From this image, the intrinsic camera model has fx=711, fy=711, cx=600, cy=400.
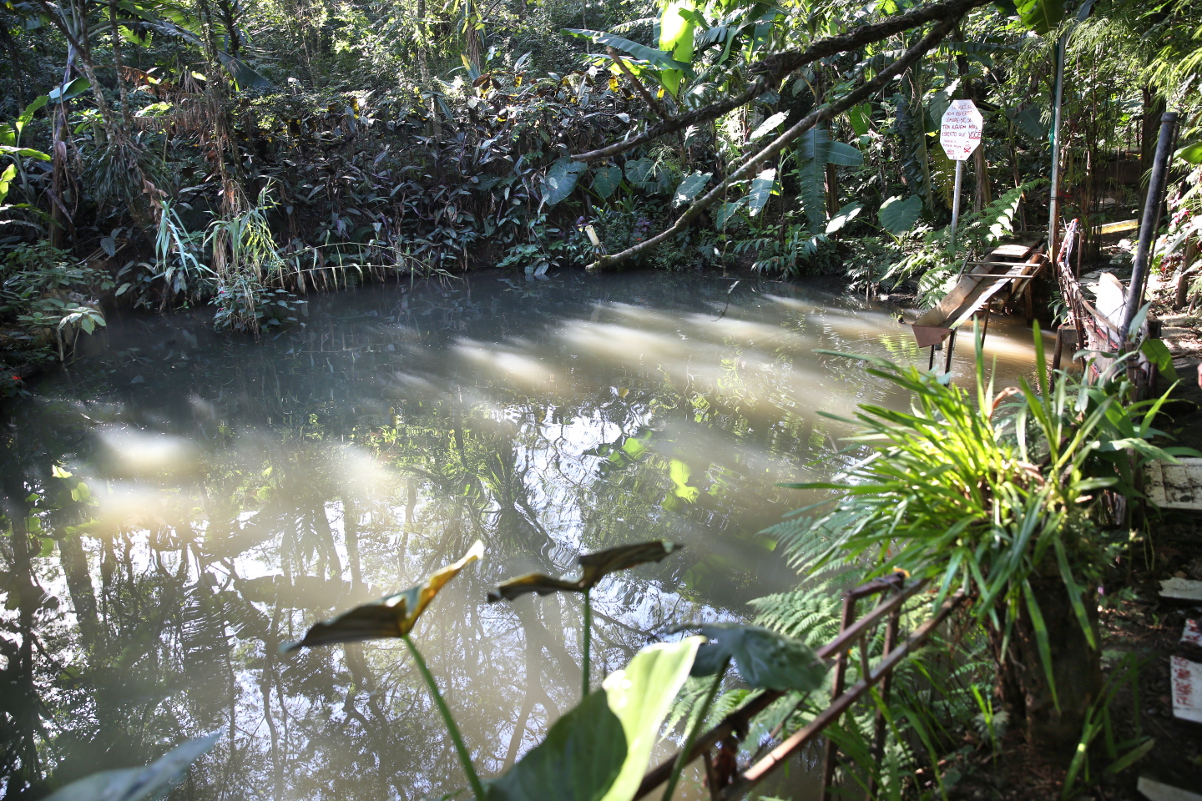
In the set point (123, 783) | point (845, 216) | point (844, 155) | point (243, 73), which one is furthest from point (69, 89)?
point (123, 783)

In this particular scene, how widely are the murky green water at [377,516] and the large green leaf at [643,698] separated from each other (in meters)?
0.99

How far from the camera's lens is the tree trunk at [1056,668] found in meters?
1.18

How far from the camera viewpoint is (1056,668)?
1.21 metres

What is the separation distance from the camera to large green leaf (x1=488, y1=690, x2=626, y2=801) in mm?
717

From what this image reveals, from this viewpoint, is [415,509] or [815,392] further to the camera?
[815,392]

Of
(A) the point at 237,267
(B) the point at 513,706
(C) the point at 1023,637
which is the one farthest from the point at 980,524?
(A) the point at 237,267

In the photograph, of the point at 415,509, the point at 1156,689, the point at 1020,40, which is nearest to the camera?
the point at 1156,689

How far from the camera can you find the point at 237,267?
647 cm

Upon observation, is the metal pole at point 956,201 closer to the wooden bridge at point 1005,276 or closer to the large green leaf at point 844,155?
the wooden bridge at point 1005,276

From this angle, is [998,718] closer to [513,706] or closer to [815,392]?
[513,706]

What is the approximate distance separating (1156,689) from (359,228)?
9.34 m

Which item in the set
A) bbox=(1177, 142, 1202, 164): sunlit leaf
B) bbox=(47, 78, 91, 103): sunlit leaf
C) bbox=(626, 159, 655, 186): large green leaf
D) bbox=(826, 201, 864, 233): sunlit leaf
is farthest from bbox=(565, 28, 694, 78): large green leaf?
bbox=(47, 78, 91, 103): sunlit leaf

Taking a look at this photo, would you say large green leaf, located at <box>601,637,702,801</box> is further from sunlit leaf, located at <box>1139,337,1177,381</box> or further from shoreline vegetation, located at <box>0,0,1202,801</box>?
sunlit leaf, located at <box>1139,337,1177,381</box>

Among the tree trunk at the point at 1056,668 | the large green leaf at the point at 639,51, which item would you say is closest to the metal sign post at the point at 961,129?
the large green leaf at the point at 639,51
